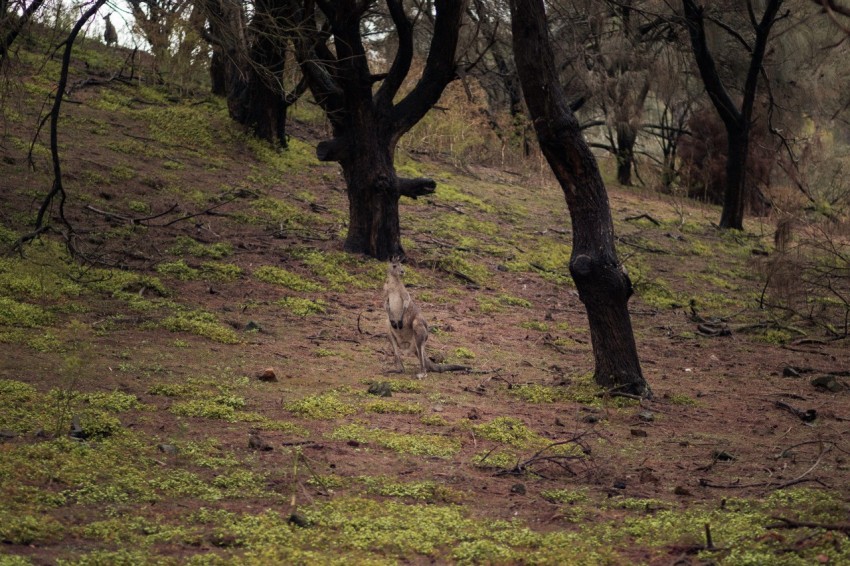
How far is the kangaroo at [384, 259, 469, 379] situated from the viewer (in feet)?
34.0

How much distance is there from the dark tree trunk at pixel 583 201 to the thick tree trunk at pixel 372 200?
5.75 meters

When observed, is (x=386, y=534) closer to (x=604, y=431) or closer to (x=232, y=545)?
(x=232, y=545)

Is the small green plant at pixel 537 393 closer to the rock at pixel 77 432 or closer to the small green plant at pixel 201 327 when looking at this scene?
the small green plant at pixel 201 327

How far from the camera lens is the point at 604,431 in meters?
8.62

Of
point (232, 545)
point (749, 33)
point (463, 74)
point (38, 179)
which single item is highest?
point (749, 33)

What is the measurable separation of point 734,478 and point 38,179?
38.0 ft

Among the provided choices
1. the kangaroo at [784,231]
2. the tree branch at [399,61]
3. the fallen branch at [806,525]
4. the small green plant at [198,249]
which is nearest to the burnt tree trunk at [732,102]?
the kangaroo at [784,231]

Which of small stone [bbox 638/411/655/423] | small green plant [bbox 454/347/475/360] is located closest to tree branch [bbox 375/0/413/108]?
small green plant [bbox 454/347/475/360]

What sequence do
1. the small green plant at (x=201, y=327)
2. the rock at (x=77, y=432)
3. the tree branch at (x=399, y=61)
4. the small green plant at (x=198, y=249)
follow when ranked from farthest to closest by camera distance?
1. the tree branch at (x=399, y=61)
2. the small green plant at (x=198, y=249)
3. the small green plant at (x=201, y=327)
4. the rock at (x=77, y=432)

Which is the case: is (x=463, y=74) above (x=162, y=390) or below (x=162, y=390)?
above

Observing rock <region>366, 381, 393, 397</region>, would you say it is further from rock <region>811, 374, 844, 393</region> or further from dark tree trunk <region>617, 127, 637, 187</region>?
dark tree trunk <region>617, 127, 637, 187</region>

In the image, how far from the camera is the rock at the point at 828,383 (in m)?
10.8

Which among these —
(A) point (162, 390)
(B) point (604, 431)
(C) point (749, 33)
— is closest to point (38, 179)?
(A) point (162, 390)

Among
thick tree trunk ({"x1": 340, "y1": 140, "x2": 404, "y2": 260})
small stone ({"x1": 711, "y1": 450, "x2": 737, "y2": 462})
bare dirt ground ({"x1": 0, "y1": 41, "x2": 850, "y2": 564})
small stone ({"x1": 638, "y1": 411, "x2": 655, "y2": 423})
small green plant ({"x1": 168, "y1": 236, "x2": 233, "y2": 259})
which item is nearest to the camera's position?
bare dirt ground ({"x1": 0, "y1": 41, "x2": 850, "y2": 564})
